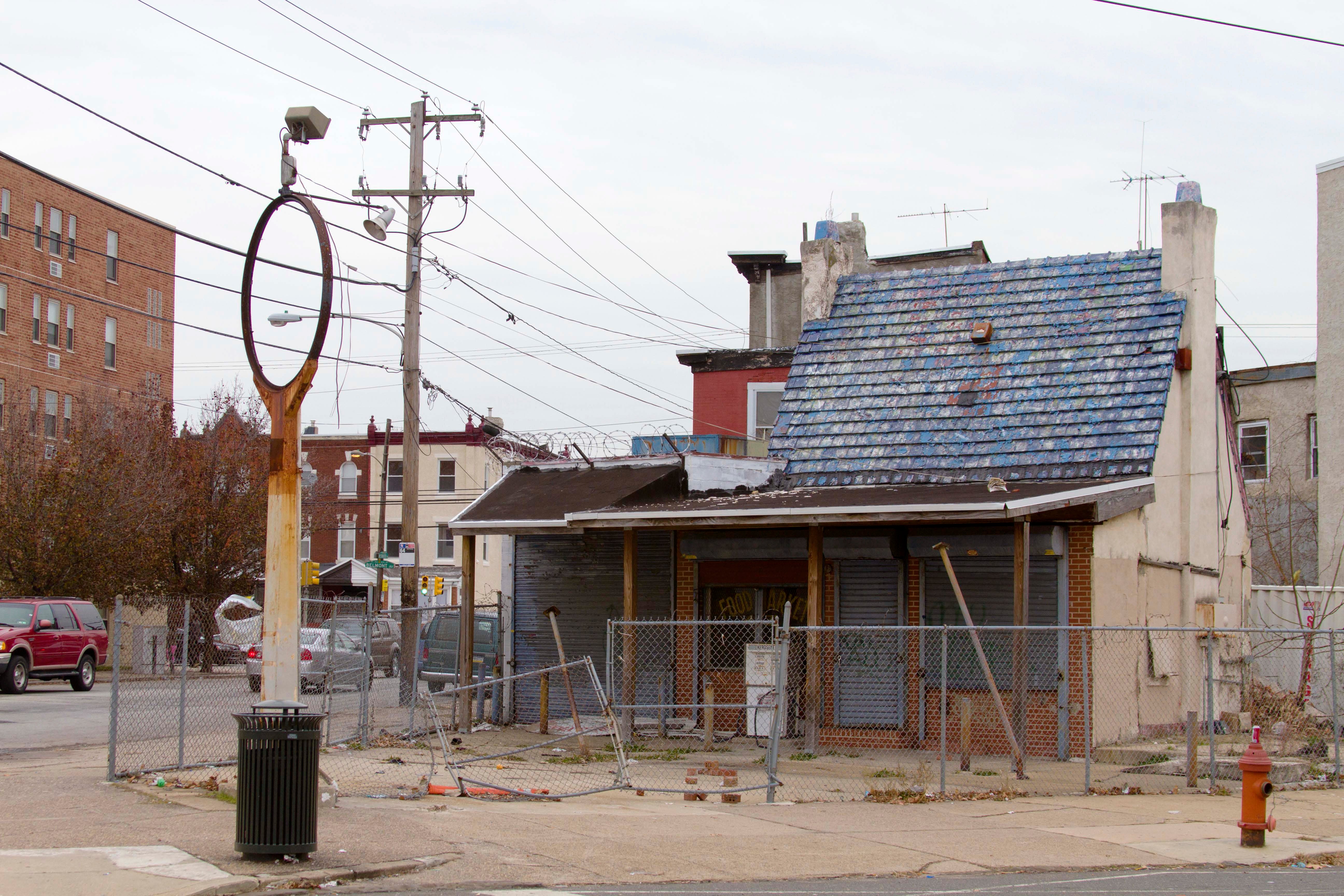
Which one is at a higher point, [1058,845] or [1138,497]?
[1138,497]

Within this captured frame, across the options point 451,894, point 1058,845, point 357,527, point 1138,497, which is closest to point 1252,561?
point 1138,497

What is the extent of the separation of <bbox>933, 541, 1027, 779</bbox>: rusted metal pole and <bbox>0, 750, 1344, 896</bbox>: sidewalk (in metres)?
0.89

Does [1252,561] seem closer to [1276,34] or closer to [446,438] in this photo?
[1276,34]

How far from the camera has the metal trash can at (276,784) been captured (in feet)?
29.1

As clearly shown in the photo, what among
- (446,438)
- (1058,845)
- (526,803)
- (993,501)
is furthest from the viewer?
(446,438)

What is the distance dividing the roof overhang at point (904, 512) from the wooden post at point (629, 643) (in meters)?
0.59

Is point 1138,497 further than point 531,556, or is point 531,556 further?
point 531,556

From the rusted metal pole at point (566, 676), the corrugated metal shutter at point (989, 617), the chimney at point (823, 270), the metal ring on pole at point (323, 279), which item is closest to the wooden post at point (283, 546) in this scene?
the metal ring on pole at point (323, 279)

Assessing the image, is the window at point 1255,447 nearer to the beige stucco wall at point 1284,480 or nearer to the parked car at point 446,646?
the beige stucco wall at point 1284,480

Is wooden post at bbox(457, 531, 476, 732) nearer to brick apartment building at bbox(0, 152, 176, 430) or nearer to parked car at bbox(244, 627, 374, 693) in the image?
parked car at bbox(244, 627, 374, 693)

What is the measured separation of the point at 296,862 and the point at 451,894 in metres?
1.31

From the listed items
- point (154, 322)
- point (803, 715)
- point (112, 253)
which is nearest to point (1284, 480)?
point (803, 715)

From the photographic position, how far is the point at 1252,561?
3372 centimetres

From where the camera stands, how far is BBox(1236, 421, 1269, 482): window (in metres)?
33.2
